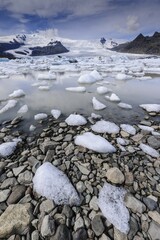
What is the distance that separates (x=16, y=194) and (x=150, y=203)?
116 cm

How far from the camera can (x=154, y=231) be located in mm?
1222

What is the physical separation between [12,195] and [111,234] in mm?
872

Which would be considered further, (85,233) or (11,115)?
(11,115)

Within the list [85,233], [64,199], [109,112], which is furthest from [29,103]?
[85,233]

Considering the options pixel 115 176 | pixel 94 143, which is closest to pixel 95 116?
pixel 94 143

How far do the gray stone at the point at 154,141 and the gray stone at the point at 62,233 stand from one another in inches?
58.8

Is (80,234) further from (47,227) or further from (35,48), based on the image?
(35,48)

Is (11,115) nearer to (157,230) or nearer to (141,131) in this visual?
(141,131)

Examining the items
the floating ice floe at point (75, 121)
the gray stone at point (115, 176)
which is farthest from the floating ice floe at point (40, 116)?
the gray stone at point (115, 176)

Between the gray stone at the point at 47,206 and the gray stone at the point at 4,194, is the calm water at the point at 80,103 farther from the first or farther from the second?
the gray stone at the point at 47,206

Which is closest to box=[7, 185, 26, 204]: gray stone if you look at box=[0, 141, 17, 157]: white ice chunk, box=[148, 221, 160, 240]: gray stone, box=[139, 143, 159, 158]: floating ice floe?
box=[0, 141, 17, 157]: white ice chunk

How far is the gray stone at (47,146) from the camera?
2.06m

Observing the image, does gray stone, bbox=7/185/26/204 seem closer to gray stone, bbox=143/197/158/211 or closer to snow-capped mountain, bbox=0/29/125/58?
gray stone, bbox=143/197/158/211

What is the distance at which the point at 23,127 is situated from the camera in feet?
8.72
